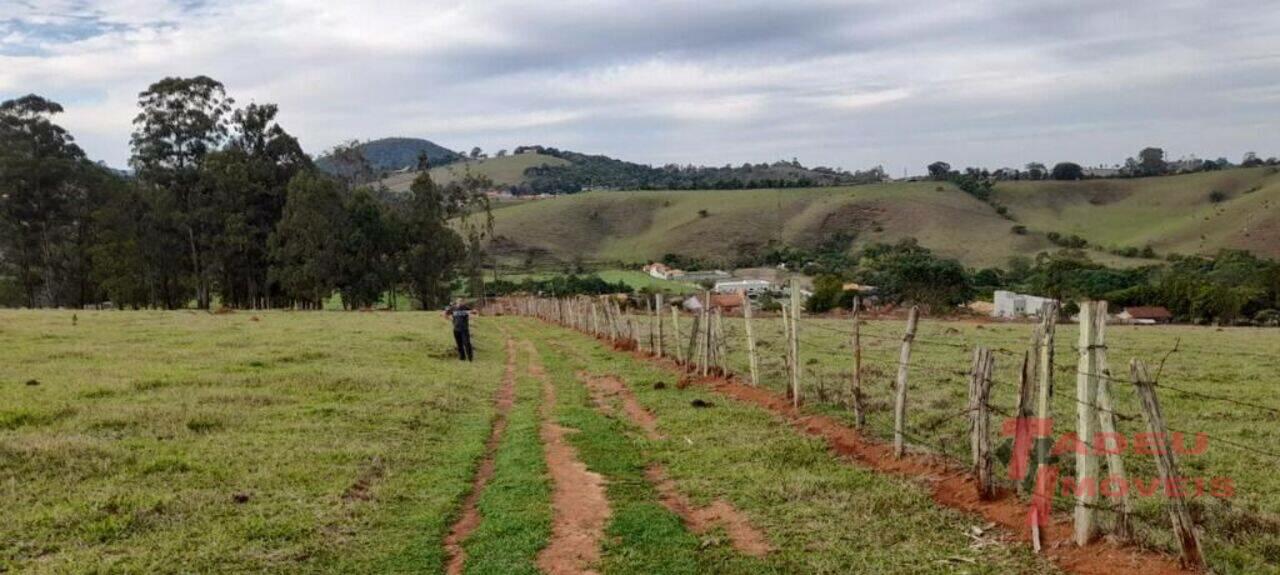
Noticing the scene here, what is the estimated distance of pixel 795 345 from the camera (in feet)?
45.7

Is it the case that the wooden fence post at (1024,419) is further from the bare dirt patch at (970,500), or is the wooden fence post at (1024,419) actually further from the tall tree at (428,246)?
the tall tree at (428,246)

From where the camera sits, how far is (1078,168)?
171500 mm

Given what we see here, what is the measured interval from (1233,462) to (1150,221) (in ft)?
474

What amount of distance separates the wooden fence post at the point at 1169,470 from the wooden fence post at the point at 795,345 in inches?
298

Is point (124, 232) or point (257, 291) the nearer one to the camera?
point (124, 232)

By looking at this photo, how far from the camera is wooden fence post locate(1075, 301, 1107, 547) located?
6.64 m

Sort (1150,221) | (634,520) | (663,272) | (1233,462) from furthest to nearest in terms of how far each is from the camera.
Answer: (1150,221)
(663,272)
(1233,462)
(634,520)

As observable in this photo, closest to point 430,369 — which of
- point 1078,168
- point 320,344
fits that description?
point 320,344

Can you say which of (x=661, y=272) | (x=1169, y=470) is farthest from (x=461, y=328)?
(x=661, y=272)

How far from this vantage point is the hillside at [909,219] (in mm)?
120000

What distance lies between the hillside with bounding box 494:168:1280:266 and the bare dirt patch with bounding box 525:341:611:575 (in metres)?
112

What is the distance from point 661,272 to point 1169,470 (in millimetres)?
98960

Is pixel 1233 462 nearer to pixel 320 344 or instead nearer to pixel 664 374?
pixel 664 374

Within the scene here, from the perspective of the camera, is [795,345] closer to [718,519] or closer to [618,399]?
[618,399]
